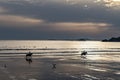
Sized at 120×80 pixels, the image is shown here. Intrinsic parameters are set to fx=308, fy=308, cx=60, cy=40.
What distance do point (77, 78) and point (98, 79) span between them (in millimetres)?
2842

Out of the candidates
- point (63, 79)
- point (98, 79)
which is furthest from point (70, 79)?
point (98, 79)

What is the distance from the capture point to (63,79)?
40125 mm

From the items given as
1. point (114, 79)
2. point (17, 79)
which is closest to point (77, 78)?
point (114, 79)

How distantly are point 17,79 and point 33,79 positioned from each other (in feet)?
7.11

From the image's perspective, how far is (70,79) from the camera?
40250mm

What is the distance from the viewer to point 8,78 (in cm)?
4138

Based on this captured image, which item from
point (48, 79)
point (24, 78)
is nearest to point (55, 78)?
point (48, 79)

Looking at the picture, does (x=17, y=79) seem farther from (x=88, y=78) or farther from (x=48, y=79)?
(x=88, y=78)

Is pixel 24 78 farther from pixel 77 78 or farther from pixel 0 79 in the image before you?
pixel 77 78

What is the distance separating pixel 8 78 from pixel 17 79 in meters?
1.61

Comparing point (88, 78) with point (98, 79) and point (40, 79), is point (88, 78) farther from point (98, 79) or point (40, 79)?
point (40, 79)

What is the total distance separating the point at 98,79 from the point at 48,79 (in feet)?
21.6

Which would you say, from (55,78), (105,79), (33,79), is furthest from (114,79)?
(33,79)

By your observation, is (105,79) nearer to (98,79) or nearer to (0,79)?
(98,79)
